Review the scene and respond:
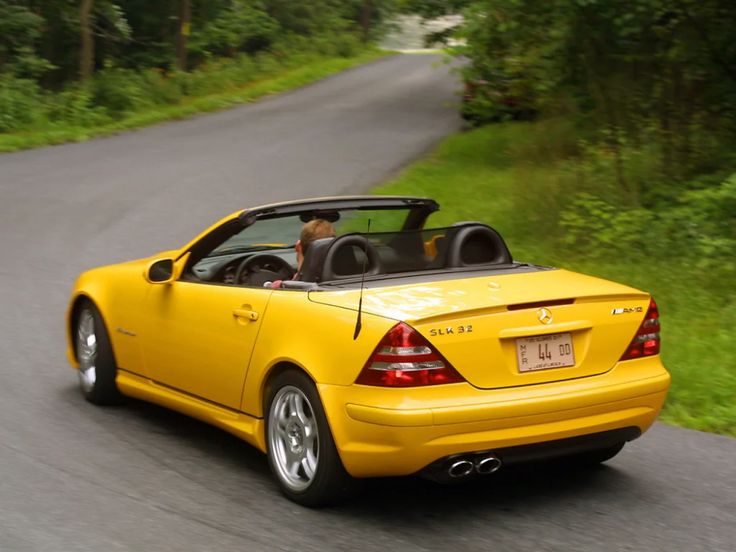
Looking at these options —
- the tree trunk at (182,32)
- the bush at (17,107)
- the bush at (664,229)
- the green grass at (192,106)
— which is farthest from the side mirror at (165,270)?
the tree trunk at (182,32)

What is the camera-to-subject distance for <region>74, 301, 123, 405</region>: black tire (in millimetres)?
7434

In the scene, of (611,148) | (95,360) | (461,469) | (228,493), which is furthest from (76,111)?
(461,469)

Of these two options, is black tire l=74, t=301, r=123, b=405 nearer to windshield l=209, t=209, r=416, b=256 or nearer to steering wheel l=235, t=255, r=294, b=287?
windshield l=209, t=209, r=416, b=256

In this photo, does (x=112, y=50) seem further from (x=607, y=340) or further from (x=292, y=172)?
(x=607, y=340)

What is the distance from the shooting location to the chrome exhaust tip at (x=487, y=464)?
5.12 metres

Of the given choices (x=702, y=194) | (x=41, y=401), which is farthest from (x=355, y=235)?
(x=702, y=194)

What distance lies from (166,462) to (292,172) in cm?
1423

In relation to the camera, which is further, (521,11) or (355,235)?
(521,11)

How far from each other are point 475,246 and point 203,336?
5.01 ft

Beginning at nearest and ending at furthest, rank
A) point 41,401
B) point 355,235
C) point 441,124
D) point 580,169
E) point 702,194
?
1. point 355,235
2. point 41,401
3. point 702,194
4. point 580,169
5. point 441,124

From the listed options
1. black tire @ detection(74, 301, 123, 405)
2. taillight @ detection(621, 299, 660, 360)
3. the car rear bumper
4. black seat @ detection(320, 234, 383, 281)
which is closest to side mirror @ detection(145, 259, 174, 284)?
black tire @ detection(74, 301, 123, 405)

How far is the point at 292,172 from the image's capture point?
20219mm

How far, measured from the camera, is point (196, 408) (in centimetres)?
644

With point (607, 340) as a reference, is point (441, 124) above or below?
below
